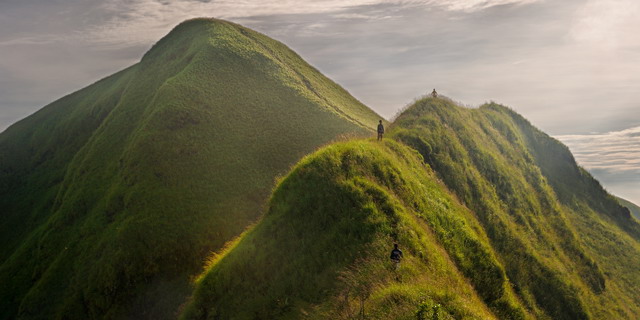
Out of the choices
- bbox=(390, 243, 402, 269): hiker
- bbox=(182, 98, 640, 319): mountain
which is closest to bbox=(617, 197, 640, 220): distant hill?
bbox=(182, 98, 640, 319): mountain

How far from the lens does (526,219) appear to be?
119 ft

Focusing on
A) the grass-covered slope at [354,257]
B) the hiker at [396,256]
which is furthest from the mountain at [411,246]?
the hiker at [396,256]

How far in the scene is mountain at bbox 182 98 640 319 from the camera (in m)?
14.6

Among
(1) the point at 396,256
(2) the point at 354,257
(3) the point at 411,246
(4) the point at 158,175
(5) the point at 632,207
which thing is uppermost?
(1) the point at 396,256

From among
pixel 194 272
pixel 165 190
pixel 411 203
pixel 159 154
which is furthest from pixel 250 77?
pixel 411 203

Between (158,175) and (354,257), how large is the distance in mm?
40345

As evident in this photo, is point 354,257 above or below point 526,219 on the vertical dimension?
above

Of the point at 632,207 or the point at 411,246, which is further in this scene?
the point at 632,207

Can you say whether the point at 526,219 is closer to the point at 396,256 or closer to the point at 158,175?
the point at 396,256

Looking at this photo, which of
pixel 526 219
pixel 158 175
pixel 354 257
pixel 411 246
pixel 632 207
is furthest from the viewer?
pixel 632 207

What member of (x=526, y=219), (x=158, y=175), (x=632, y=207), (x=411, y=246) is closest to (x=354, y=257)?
(x=411, y=246)

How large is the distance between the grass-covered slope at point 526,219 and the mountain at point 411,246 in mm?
172

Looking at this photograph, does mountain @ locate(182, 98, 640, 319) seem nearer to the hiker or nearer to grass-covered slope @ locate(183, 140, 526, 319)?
grass-covered slope @ locate(183, 140, 526, 319)

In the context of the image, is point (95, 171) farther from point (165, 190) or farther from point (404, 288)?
point (404, 288)
